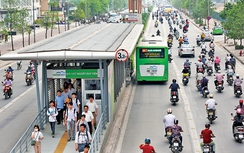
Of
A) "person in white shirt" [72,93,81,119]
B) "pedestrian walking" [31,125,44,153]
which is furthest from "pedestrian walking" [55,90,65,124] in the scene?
"pedestrian walking" [31,125,44,153]

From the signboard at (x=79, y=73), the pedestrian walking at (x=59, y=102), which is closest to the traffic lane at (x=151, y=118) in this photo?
the pedestrian walking at (x=59, y=102)

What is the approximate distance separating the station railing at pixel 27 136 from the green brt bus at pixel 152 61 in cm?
1304

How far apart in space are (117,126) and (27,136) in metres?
5.18

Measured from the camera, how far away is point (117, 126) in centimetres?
2195

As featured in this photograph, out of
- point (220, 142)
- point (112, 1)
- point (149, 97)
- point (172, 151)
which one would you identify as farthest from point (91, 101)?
point (112, 1)

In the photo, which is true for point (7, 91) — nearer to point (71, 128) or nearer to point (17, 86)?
point (17, 86)

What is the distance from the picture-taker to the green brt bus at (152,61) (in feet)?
108

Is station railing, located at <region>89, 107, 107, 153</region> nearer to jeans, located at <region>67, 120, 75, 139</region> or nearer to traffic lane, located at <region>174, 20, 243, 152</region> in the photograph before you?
jeans, located at <region>67, 120, 75, 139</region>

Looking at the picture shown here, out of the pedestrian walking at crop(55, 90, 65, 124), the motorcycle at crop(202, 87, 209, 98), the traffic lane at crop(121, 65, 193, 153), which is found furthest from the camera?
the motorcycle at crop(202, 87, 209, 98)

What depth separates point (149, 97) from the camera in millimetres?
29844

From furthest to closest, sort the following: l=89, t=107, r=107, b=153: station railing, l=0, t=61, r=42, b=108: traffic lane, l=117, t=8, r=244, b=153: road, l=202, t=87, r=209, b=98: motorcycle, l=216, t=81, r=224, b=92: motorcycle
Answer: l=0, t=61, r=42, b=108: traffic lane
l=216, t=81, r=224, b=92: motorcycle
l=202, t=87, r=209, b=98: motorcycle
l=117, t=8, r=244, b=153: road
l=89, t=107, r=107, b=153: station railing

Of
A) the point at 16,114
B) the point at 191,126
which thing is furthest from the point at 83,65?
the point at 16,114

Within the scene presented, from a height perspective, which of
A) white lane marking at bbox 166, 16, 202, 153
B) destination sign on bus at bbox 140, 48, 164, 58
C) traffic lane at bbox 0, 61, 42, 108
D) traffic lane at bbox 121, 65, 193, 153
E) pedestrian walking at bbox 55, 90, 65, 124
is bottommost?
traffic lane at bbox 0, 61, 42, 108

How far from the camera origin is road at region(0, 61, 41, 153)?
21.1m
